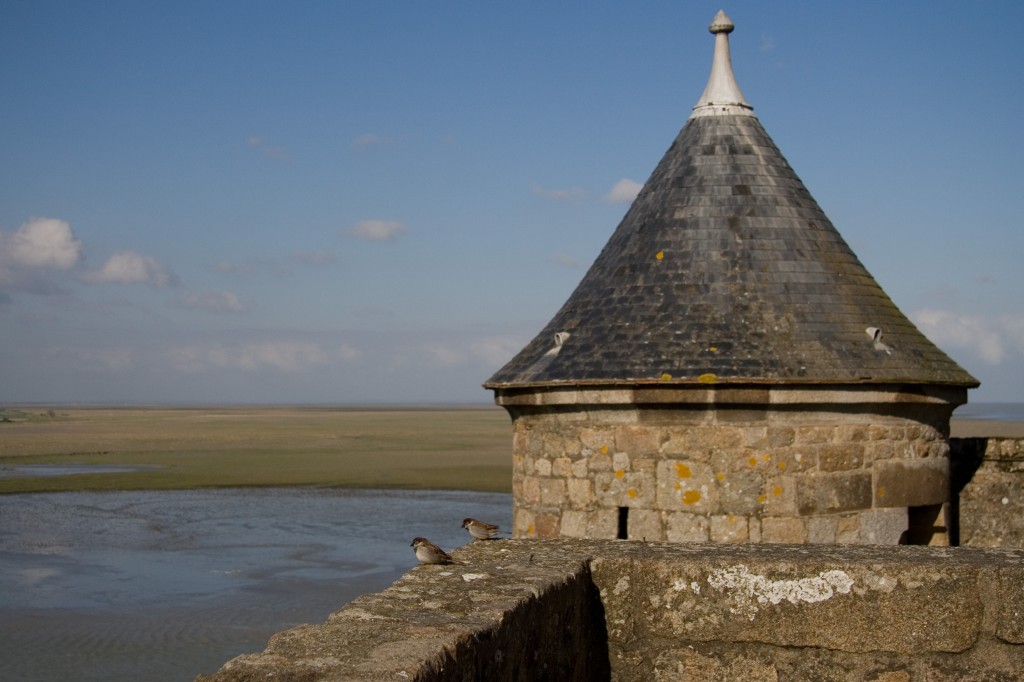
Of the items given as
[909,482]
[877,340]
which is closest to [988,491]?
[909,482]

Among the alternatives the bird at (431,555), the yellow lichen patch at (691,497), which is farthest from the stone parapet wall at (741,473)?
the bird at (431,555)

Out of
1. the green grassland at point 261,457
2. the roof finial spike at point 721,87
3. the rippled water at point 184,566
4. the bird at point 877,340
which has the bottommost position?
the rippled water at point 184,566

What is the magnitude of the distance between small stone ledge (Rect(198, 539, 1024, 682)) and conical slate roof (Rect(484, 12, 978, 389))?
142 inches

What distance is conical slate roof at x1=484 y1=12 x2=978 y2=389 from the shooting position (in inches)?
A: 311

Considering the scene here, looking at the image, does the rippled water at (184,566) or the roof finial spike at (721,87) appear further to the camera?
the rippled water at (184,566)

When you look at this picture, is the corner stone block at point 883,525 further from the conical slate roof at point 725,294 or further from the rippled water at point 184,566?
the rippled water at point 184,566

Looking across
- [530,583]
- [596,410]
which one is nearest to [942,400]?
[596,410]

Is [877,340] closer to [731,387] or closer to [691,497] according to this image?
[731,387]

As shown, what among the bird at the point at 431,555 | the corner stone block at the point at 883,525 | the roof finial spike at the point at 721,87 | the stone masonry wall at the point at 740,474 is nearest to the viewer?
the bird at the point at 431,555

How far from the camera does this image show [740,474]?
25.1 feet

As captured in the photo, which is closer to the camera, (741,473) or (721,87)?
(741,473)

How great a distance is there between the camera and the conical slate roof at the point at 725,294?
7891 mm

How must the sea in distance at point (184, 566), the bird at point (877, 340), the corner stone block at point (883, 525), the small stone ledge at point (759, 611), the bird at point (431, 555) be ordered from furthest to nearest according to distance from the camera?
the sea in distance at point (184, 566), the bird at point (877, 340), the corner stone block at point (883, 525), the bird at point (431, 555), the small stone ledge at point (759, 611)

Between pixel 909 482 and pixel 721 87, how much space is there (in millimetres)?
3524
